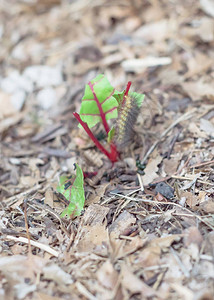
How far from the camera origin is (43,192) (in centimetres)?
191

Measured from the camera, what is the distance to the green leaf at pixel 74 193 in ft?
5.41

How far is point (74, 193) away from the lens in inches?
67.2

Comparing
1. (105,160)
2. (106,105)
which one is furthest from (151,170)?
(106,105)

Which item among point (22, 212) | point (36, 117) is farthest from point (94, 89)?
point (36, 117)

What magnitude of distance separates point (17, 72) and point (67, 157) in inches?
47.3

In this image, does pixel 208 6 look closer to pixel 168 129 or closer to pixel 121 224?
pixel 168 129

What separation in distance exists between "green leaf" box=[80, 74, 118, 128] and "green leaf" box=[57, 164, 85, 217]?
29 cm

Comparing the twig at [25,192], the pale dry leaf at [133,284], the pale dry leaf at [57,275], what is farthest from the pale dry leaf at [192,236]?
the twig at [25,192]

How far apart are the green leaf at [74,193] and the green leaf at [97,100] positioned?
11.4 inches

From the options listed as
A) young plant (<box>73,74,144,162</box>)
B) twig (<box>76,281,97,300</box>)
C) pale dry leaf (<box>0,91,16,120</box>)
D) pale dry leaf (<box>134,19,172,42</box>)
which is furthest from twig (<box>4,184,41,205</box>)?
pale dry leaf (<box>134,19,172,42</box>)

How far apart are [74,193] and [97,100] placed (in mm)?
519

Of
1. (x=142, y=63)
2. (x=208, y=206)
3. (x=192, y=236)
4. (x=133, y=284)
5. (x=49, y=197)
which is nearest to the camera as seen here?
(x=133, y=284)

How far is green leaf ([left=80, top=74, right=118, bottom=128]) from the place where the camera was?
5.69ft

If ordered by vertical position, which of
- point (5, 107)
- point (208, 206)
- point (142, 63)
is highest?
point (5, 107)
